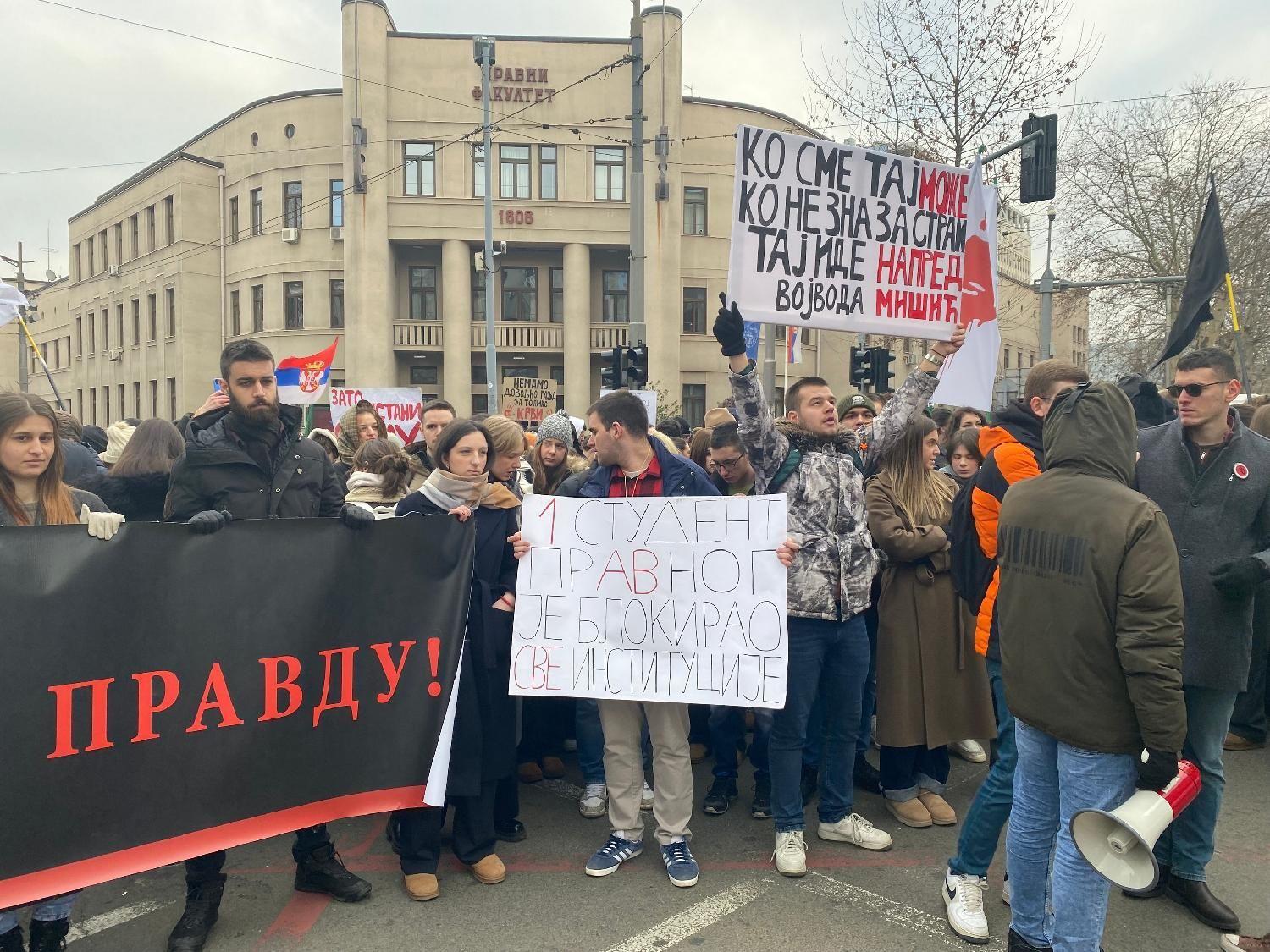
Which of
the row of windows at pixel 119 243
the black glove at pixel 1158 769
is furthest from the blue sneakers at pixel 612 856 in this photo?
the row of windows at pixel 119 243

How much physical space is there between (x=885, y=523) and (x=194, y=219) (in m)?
37.2

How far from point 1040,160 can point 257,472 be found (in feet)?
34.5

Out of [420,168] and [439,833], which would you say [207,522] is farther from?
[420,168]

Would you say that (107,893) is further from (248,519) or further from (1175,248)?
(1175,248)

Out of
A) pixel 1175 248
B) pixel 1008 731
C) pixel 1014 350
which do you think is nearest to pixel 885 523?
pixel 1008 731

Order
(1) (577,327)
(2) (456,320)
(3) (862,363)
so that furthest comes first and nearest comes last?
(1) (577,327), (2) (456,320), (3) (862,363)

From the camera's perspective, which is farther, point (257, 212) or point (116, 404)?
point (116, 404)

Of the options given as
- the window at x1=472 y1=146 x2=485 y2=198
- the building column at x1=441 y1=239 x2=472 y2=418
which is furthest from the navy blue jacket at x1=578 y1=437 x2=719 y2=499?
the window at x1=472 y1=146 x2=485 y2=198

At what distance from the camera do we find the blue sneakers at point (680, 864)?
12.5 ft

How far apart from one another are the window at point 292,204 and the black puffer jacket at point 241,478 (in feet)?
103

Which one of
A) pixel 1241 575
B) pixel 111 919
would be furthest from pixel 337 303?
pixel 1241 575

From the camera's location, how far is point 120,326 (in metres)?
41.2

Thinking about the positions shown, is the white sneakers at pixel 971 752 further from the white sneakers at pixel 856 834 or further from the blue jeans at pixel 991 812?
the blue jeans at pixel 991 812

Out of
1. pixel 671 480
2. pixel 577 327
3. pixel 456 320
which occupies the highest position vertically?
pixel 456 320
